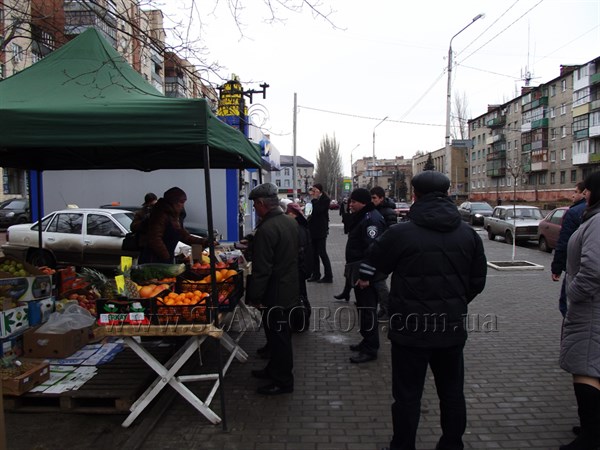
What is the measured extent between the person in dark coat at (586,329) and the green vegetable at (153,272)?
347 cm

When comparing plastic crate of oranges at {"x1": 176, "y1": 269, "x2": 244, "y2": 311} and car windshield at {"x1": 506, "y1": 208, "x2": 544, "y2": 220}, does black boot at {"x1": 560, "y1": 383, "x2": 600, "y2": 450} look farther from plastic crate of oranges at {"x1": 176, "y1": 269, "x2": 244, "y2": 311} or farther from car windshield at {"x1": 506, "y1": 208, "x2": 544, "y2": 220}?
car windshield at {"x1": 506, "y1": 208, "x2": 544, "y2": 220}

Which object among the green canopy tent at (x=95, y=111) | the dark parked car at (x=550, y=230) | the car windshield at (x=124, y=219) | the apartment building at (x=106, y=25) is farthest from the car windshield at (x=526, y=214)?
the green canopy tent at (x=95, y=111)

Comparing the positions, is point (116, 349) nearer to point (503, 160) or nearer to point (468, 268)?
point (468, 268)

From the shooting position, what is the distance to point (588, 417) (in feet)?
10.2

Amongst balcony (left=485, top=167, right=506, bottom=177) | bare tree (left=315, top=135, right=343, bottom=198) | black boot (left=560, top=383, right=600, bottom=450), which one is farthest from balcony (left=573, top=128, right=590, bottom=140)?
black boot (left=560, top=383, right=600, bottom=450)

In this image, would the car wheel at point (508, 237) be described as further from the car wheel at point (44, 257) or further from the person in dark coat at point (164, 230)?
the car wheel at point (44, 257)

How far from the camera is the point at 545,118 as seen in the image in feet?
186

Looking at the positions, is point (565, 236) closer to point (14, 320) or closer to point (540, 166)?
point (14, 320)

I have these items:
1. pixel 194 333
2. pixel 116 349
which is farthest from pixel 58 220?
pixel 194 333

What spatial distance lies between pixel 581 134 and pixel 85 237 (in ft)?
174

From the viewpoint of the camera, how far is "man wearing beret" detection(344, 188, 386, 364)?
16.2 feet

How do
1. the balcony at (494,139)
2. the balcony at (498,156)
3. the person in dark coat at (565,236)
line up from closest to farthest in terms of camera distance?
the person in dark coat at (565,236)
the balcony at (498,156)
the balcony at (494,139)

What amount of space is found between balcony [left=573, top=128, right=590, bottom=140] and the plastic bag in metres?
54.7

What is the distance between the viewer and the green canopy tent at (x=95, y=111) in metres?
3.39
